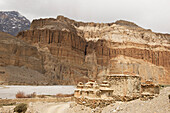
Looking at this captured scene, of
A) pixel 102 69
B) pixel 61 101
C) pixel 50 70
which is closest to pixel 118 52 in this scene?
pixel 102 69

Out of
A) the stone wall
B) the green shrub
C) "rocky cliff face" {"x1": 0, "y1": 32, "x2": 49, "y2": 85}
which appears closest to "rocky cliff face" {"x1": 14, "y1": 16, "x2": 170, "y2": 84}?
"rocky cliff face" {"x1": 0, "y1": 32, "x2": 49, "y2": 85}

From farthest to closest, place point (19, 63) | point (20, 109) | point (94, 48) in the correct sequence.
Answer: point (94, 48) < point (19, 63) < point (20, 109)

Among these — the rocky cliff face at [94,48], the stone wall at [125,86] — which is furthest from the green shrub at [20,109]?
the rocky cliff face at [94,48]

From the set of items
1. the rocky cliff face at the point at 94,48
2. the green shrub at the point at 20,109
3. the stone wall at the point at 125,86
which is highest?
the rocky cliff face at the point at 94,48

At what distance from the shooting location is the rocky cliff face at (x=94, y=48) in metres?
96.4

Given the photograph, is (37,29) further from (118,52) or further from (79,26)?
(118,52)

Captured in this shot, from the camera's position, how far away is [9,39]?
8188cm

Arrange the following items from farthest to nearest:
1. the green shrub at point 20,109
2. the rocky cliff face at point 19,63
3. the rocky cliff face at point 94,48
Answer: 1. the rocky cliff face at point 94,48
2. the rocky cliff face at point 19,63
3. the green shrub at point 20,109

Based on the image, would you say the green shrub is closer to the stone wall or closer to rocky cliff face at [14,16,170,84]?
the stone wall

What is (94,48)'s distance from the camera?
12431cm

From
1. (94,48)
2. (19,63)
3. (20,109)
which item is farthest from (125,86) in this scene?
(94,48)

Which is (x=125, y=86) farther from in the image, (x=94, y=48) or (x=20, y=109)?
(x=94, y=48)

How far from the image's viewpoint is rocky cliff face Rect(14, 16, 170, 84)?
96.4m

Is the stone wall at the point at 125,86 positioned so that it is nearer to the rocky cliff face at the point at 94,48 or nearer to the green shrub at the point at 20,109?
the green shrub at the point at 20,109
